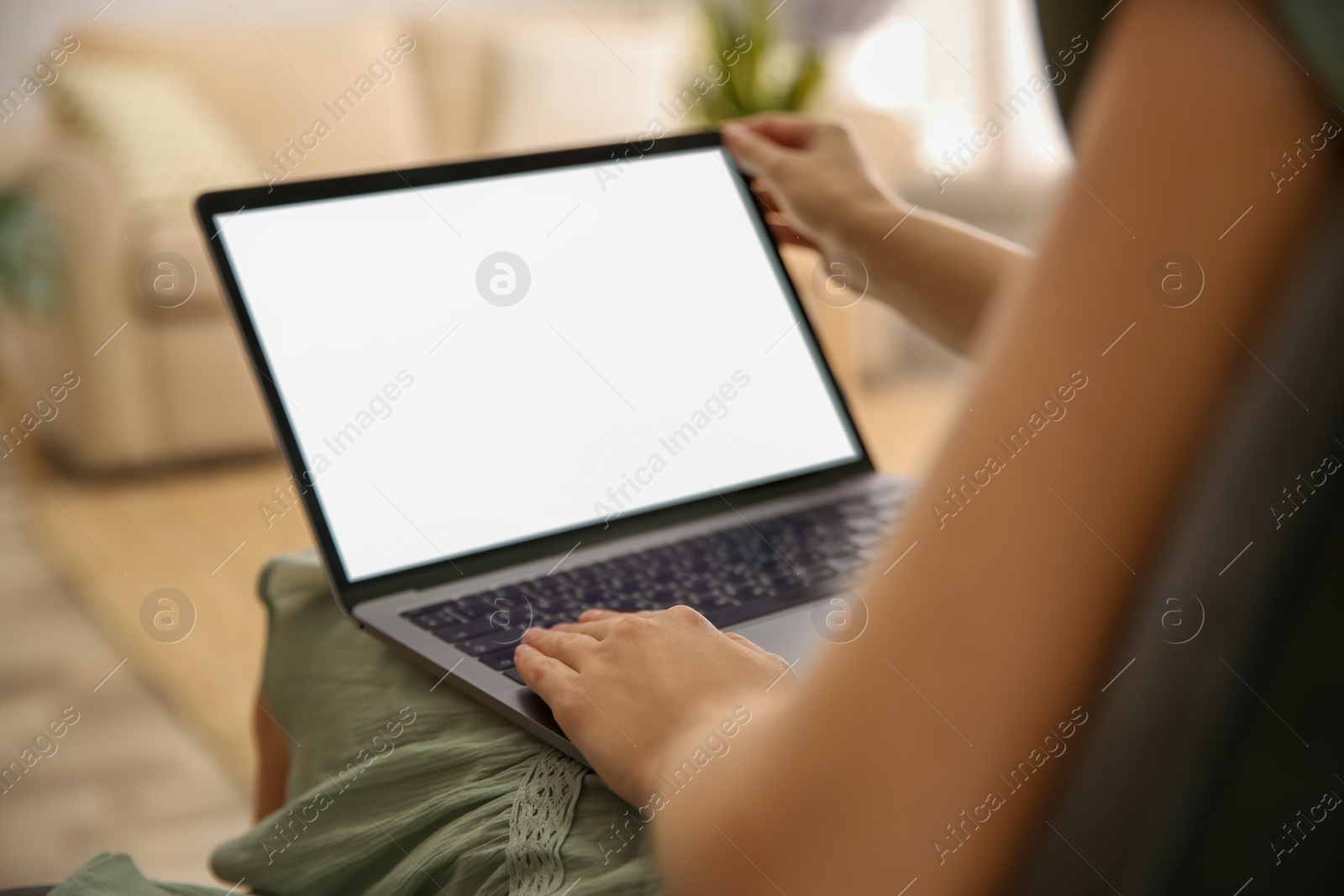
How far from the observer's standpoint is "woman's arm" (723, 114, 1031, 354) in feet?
2.52

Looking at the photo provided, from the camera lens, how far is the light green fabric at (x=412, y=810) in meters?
0.44

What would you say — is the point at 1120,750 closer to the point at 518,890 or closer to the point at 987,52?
the point at 518,890

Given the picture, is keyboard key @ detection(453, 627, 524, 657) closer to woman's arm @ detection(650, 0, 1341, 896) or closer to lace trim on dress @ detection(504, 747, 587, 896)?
lace trim on dress @ detection(504, 747, 587, 896)

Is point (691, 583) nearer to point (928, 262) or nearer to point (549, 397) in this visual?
point (549, 397)

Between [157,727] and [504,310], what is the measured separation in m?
1.23

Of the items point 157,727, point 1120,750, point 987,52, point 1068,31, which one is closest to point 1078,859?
point 1120,750

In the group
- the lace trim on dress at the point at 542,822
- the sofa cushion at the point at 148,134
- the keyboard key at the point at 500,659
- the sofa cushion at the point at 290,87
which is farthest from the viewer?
the sofa cushion at the point at 290,87

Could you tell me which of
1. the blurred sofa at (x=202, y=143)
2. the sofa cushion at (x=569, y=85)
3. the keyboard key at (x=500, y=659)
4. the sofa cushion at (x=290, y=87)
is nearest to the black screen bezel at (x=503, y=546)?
the keyboard key at (x=500, y=659)

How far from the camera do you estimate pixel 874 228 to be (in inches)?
31.5

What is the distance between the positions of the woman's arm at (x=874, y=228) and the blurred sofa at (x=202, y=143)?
6.39 ft

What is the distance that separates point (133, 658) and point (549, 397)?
4.72 ft

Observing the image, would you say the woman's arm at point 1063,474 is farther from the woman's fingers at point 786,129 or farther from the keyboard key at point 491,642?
the woman's fingers at point 786,129

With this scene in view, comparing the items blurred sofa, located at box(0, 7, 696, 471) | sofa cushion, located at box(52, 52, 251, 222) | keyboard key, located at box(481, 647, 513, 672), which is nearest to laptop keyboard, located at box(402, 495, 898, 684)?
keyboard key, located at box(481, 647, 513, 672)

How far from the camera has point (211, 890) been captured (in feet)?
1.69
